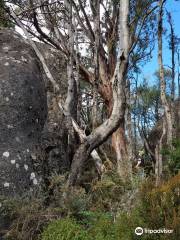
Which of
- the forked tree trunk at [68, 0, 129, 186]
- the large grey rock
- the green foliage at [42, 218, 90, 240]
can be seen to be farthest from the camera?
the forked tree trunk at [68, 0, 129, 186]

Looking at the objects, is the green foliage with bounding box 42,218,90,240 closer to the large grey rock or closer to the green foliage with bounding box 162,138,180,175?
the large grey rock

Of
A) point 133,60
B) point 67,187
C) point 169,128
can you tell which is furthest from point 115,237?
point 133,60

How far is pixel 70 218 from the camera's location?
6066mm

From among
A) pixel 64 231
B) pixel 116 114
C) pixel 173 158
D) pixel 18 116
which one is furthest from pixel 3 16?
pixel 64 231

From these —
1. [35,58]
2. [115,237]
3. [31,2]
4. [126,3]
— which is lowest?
[115,237]

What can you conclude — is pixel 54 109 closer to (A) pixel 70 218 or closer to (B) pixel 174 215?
(A) pixel 70 218

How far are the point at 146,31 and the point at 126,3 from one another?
11.2 metres

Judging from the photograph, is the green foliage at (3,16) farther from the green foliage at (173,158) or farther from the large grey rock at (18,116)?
A: the green foliage at (173,158)

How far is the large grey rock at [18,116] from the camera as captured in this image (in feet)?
20.9

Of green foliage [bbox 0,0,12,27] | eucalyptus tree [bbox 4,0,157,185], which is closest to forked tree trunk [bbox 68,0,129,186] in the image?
eucalyptus tree [bbox 4,0,157,185]

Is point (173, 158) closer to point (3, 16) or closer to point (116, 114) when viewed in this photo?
point (116, 114)

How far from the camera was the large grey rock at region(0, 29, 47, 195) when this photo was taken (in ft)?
20.9

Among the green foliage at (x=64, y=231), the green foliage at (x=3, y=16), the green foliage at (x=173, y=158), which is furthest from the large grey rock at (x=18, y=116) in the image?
the green foliage at (x=173, y=158)

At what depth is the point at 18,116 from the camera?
6.79m
